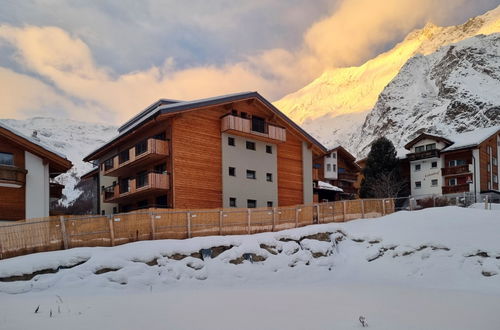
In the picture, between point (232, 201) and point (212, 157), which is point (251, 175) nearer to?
point (232, 201)

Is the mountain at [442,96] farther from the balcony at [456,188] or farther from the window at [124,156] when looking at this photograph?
the window at [124,156]

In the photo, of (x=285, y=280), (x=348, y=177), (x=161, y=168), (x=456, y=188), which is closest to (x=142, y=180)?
(x=161, y=168)

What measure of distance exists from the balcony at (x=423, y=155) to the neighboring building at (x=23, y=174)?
4537cm

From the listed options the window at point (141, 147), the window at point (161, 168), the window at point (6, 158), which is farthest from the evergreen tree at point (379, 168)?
the window at point (6, 158)

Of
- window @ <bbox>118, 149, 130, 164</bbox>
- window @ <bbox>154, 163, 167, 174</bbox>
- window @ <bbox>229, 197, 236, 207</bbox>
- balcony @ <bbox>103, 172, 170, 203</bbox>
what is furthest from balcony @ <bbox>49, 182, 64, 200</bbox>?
window @ <bbox>229, 197, 236, 207</bbox>

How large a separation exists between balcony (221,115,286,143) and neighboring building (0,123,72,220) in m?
11.5

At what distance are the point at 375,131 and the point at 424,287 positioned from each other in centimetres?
14231

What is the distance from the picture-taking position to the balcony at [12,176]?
72.0 ft

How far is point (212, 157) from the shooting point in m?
29.9

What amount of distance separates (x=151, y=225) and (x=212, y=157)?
11.4 m

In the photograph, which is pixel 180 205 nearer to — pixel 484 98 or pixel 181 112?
pixel 181 112

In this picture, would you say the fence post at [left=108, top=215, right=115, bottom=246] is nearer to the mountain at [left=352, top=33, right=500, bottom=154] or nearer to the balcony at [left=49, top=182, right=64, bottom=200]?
the balcony at [left=49, top=182, right=64, bottom=200]

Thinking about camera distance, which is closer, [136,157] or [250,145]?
[136,157]

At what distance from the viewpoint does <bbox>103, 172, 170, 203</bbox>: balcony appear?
27641 mm
